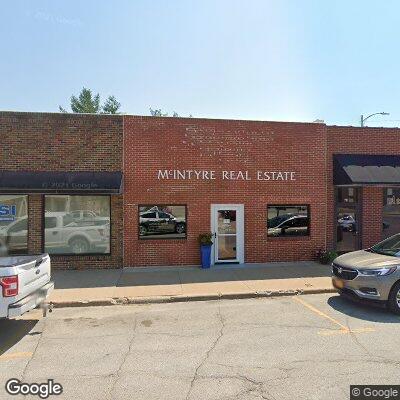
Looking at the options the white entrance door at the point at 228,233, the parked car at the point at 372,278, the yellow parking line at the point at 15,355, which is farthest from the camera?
the white entrance door at the point at 228,233

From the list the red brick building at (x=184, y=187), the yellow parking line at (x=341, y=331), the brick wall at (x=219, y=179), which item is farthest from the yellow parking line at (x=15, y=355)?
the brick wall at (x=219, y=179)

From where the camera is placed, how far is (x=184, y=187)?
12.1 meters

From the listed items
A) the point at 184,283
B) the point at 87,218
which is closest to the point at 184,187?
the point at 87,218

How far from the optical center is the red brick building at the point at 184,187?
37.8 feet

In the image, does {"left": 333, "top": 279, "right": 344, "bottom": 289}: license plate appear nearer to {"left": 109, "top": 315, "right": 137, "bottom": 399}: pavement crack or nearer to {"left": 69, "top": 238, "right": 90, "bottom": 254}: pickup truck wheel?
{"left": 109, "top": 315, "right": 137, "bottom": 399}: pavement crack

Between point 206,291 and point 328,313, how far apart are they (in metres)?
2.89

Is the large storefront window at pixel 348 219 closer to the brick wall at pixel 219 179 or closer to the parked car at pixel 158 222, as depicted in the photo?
the brick wall at pixel 219 179

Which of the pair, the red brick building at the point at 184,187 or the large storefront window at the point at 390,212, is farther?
the large storefront window at the point at 390,212

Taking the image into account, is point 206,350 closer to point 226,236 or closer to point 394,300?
point 394,300

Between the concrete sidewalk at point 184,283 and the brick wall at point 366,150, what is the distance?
241 cm

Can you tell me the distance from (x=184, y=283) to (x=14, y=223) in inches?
227

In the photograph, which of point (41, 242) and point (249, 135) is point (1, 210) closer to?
point (41, 242)

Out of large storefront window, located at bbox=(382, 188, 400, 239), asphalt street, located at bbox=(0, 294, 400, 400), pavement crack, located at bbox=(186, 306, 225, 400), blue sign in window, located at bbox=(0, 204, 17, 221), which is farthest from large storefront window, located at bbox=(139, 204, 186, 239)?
large storefront window, located at bbox=(382, 188, 400, 239)

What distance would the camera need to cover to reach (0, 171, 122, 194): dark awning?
10836mm
